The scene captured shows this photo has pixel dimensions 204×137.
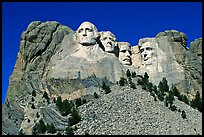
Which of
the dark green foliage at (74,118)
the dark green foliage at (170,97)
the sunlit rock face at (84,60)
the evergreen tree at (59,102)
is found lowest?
the dark green foliage at (74,118)

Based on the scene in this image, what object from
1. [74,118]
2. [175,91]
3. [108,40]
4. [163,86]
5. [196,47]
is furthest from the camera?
[196,47]

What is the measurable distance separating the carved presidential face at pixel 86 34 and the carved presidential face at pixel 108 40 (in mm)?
1854

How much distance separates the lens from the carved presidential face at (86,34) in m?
50.7

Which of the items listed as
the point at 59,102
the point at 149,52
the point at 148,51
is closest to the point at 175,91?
the point at 149,52

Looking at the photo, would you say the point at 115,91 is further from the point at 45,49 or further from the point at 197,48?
the point at 197,48

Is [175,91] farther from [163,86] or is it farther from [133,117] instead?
[133,117]

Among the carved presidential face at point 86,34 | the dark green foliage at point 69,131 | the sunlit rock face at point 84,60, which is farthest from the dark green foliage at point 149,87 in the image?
the dark green foliage at point 69,131

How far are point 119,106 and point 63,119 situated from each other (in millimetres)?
4378

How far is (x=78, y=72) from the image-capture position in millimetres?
49531

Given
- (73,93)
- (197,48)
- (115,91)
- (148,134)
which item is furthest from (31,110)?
(197,48)

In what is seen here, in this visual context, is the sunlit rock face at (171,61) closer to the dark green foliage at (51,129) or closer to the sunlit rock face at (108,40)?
the sunlit rock face at (108,40)

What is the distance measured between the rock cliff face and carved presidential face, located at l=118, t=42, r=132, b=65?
0.63 m

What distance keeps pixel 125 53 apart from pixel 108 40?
2.22 meters

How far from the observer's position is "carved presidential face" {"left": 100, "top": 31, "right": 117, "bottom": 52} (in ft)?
173
